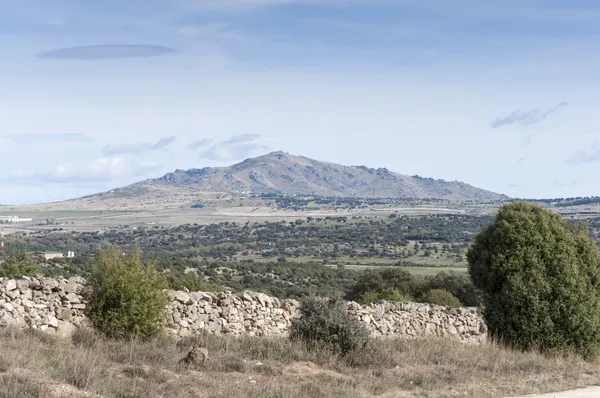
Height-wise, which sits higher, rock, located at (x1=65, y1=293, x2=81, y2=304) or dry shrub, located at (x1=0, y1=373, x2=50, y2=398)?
rock, located at (x1=65, y1=293, x2=81, y2=304)

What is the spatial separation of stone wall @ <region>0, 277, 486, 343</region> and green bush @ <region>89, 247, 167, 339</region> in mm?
465

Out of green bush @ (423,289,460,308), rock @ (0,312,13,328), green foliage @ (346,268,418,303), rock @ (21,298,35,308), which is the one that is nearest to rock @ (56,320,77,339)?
rock @ (21,298,35,308)

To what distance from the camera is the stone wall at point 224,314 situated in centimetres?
1661

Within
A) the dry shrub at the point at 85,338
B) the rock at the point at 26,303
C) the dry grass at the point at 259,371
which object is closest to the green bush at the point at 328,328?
the dry grass at the point at 259,371

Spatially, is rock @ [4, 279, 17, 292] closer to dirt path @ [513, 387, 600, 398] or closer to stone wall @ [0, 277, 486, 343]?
stone wall @ [0, 277, 486, 343]

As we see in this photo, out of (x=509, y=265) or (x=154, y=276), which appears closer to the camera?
(x=154, y=276)

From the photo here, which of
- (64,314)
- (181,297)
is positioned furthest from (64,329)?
(181,297)

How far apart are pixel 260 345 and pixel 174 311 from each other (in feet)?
7.94

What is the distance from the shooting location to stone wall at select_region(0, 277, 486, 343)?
16.6m

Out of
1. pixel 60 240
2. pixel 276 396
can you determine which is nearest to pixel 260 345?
pixel 276 396

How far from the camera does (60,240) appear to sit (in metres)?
118

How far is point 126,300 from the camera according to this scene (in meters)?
17.2

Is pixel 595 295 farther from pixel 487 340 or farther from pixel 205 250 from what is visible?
pixel 205 250

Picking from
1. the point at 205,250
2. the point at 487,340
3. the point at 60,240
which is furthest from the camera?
the point at 60,240
